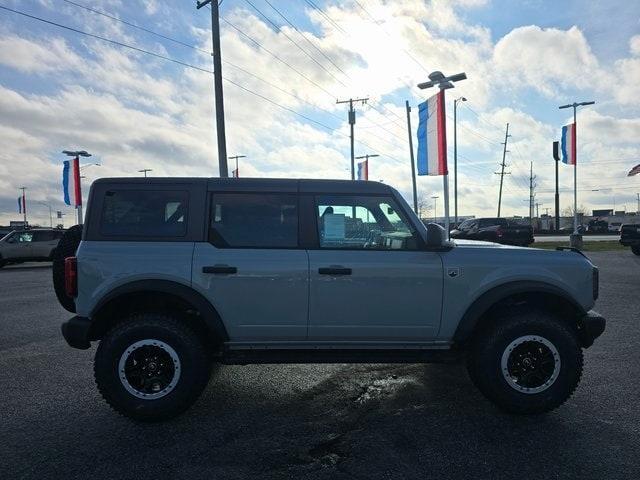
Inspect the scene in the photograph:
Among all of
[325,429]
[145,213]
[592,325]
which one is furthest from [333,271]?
[592,325]

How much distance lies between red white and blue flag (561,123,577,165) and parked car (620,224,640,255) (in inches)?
255

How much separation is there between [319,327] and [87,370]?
2.95 metres

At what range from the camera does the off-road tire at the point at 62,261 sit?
4.51 metres

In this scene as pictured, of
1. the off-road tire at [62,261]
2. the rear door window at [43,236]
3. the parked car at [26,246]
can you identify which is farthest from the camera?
the rear door window at [43,236]

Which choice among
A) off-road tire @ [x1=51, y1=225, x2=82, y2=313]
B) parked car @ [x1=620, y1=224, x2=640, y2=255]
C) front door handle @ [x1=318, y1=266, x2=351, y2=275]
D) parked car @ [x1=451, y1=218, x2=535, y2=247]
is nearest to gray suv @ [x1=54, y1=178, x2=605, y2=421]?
front door handle @ [x1=318, y1=266, x2=351, y2=275]

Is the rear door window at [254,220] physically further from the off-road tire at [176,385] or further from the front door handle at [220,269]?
the off-road tire at [176,385]

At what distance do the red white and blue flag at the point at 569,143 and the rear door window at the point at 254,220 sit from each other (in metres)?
27.0

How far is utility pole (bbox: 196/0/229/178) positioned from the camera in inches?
617

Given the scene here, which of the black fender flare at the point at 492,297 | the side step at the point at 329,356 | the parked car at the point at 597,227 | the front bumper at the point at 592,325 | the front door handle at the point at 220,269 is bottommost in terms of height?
the parked car at the point at 597,227

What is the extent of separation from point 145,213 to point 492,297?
3032 millimetres

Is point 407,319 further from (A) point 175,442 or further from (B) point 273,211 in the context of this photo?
(A) point 175,442

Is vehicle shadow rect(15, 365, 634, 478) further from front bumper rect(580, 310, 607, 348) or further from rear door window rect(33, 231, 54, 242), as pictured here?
rear door window rect(33, 231, 54, 242)

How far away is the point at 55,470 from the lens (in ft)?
10.4

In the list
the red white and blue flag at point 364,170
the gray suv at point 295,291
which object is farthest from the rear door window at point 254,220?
the red white and blue flag at point 364,170
